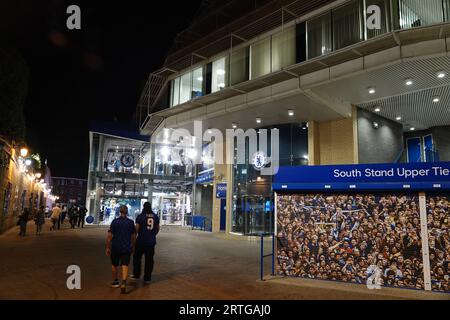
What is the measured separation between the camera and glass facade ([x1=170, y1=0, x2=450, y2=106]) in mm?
12336

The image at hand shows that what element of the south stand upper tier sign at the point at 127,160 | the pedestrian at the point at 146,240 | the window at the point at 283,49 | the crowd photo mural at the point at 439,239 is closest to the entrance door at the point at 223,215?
the window at the point at 283,49

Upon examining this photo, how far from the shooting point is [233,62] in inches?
722

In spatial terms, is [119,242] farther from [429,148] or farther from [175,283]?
[429,148]

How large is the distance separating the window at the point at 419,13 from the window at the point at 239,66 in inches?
282

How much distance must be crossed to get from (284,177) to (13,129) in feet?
50.6

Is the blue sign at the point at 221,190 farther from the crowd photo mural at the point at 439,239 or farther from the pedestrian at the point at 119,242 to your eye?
the crowd photo mural at the point at 439,239

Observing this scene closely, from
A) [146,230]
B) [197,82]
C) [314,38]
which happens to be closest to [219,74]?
[197,82]

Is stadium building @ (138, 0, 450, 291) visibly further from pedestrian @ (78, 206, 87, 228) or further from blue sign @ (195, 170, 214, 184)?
pedestrian @ (78, 206, 87, 228)

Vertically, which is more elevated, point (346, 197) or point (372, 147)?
point (372, 147)

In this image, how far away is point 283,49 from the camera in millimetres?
16031

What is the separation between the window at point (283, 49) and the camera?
15625 mm
